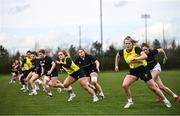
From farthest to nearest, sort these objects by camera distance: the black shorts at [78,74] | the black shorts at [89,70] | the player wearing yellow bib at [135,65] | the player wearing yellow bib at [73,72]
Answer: the black shorts at [89,70] → the black shorts at [78,74] → the player wearing yellow bib at [73,72] → the player wearing yellow bib at [135,65]

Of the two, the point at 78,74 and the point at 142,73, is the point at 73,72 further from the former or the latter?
the point at 142,73

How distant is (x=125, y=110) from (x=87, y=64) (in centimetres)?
436

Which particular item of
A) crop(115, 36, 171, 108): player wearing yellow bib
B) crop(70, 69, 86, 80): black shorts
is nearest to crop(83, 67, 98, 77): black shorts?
crop(70, 69, 86, 80): black shorts

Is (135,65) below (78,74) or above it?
above

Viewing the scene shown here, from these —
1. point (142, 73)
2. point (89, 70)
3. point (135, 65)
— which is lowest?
point (89, 70)

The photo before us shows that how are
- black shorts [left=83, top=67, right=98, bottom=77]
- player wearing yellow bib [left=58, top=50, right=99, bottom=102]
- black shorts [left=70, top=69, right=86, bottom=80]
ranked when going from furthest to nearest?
black shorts [left=83, top=67, right=98, bottom=77] < black shorts [left=70, top=69, right=86, bottom=80] < player wearing yellow bib [left=58, top=50, right=99, bottom=102]

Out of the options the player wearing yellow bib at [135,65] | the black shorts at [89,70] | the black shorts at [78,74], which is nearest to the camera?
the player wearing yellow bib at [135,65]

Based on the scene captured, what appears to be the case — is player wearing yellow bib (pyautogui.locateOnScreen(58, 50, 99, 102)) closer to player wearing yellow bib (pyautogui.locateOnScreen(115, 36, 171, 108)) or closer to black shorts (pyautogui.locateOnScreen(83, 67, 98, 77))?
black shorts (pyautogui.locateOnScreen(83, 67, 98, 77))

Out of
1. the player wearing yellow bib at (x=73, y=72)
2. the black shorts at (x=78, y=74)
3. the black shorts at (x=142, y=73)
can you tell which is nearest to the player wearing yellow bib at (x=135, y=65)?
the black shorts at (x=142, y=73)

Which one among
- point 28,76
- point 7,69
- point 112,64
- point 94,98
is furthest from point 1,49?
point 94,98

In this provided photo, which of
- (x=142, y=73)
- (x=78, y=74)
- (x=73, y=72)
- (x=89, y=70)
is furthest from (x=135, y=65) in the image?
(x=89, y=70)

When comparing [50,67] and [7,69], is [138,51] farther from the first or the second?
[7,69]

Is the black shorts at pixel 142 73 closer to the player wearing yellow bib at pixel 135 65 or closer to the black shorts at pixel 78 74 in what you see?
the player wearing yellow bib at pixel 135 65

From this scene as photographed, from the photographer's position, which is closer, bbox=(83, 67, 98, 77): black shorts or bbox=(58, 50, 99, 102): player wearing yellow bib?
bbox=(58, 50, 99, 102): player wearing yellow bib
